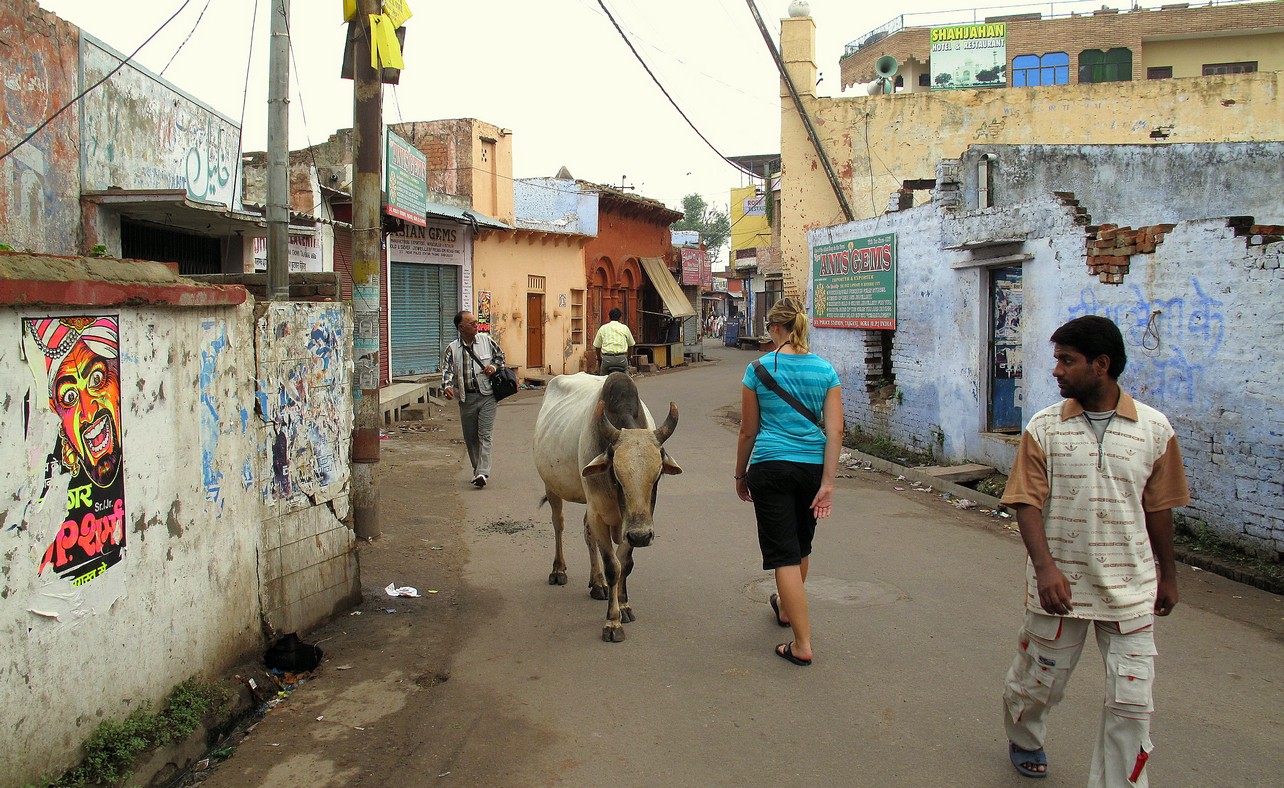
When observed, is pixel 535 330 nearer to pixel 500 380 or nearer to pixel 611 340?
pixel 611 340

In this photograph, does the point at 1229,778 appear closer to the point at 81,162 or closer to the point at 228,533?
the point at 228,533

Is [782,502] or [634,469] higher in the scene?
[634,469]

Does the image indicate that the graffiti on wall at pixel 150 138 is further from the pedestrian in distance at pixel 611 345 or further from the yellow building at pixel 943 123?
the yellow building at pixel 943 123

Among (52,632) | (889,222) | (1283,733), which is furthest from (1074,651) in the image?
(889,222)

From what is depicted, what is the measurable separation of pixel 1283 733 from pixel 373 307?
5.99 metres

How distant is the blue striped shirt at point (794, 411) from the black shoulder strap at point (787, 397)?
18 millimetres

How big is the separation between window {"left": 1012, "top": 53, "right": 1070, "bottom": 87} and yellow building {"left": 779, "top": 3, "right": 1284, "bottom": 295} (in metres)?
20.8

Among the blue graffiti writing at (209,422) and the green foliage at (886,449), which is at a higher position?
Result: the blue graffiti writing at (209,422)

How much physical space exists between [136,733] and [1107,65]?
4407 centimetres

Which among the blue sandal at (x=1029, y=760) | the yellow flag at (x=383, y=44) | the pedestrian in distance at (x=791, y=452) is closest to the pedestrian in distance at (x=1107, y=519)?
the blue sandal at (x=1029, y=760)

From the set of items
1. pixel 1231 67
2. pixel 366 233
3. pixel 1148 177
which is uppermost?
pixel 1231 67

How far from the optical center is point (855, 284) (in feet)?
44.4

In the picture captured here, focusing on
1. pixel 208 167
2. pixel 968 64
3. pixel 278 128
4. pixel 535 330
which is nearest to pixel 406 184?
pixel 208 167

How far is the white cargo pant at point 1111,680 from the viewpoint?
3.18 metres
